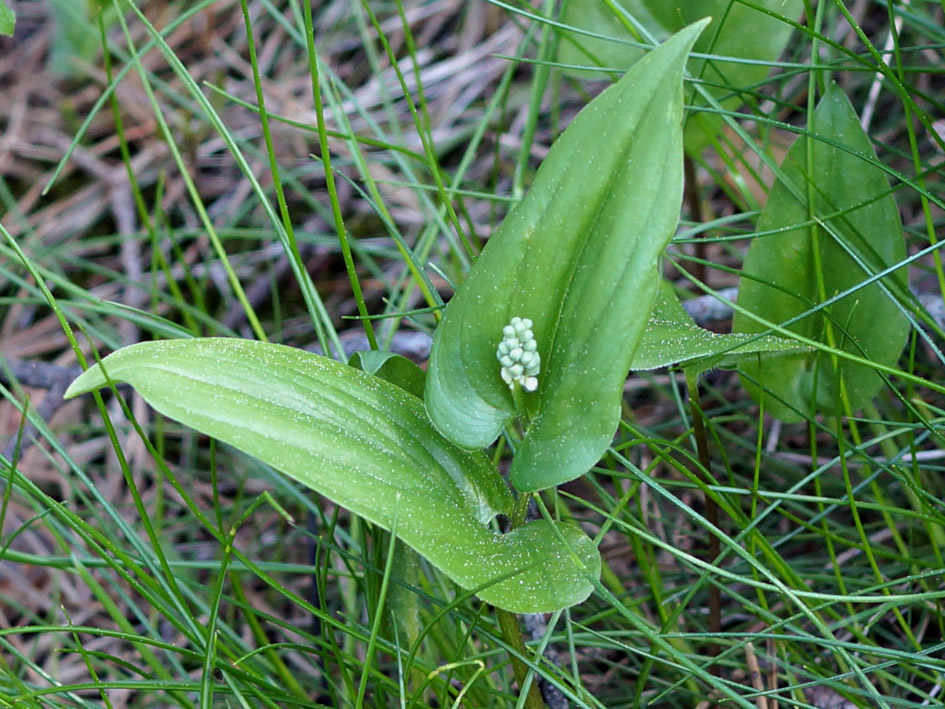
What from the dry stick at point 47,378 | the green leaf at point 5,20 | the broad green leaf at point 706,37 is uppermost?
the green leaf at point 5,20

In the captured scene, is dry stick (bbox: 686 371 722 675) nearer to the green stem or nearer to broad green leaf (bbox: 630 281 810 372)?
broad green leaf (bbox: 630 281 810 372)

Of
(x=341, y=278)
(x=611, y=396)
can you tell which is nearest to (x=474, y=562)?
(x=611, y=396)

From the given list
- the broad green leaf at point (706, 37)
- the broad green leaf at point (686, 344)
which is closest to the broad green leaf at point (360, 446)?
the broad green leaf at point (686, 344)

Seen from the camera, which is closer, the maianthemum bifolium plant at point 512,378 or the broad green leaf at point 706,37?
the maianthemum bifolium plant at point 512,378

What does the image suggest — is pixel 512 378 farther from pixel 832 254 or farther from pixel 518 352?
pixel 832 254

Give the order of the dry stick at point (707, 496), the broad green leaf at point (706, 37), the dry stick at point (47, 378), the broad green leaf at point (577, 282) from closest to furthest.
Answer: the broad green leaf at point (577, 282)
the dry stick at point (707, 496)
the broad green leaf at point (706, 37)
the dry stick at point (47, 378)

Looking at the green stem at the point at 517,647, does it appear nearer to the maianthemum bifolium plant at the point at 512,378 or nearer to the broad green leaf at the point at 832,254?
the maianthemum bifolium plant at the point at 512,378

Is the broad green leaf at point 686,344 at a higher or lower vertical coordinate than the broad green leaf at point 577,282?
lower

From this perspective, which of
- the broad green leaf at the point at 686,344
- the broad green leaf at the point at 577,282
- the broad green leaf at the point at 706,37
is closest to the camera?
the broad green leaf at the point at 577,282
